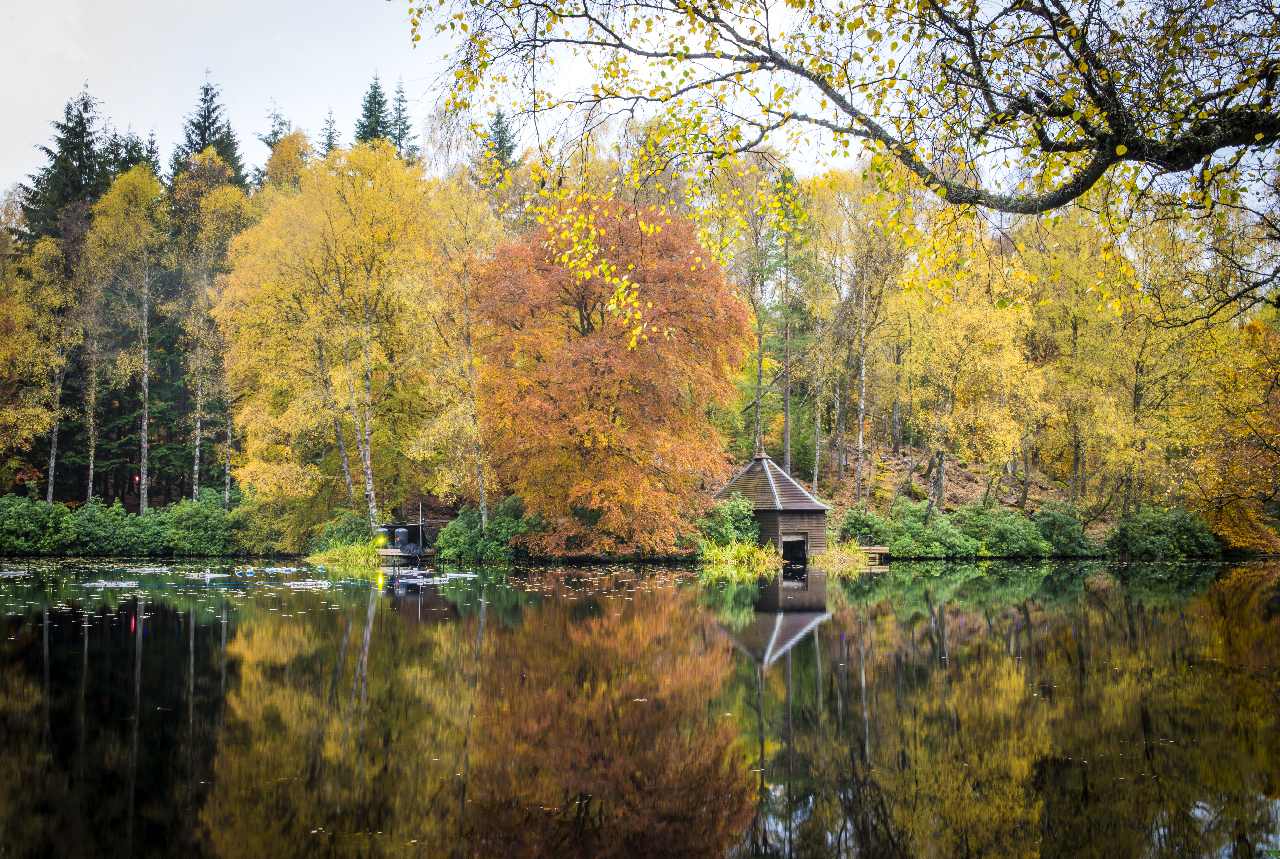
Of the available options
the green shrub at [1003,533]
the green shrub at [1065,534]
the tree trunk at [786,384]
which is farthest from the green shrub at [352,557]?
the green shrub at [1065,534]

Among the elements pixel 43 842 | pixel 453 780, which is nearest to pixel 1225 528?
pixel 453 780

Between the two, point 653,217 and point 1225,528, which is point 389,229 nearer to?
point 653,217

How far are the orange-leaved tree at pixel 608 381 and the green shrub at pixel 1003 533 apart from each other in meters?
9.59

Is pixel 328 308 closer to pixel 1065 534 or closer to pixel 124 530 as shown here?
pixel 124 530

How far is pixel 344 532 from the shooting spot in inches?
1057

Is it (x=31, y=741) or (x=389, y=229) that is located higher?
(x=389, y=229)

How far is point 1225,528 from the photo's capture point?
27391 mm

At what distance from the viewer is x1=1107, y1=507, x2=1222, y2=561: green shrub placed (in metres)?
27.6

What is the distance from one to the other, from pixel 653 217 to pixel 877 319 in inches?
424

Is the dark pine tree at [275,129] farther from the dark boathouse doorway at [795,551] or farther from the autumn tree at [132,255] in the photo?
the dark boathouse doorway at [795,551]

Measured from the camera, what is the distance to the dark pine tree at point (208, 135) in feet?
141

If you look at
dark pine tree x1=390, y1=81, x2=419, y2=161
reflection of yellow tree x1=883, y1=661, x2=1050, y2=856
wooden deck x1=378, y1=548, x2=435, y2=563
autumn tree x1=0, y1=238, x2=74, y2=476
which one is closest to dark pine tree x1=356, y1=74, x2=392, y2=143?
dark pine tree x1=390, y1=81, x2=419, y2=161

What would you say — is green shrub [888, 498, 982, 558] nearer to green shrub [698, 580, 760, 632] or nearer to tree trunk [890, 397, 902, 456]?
tree trunk [890, 397, 902, 456]

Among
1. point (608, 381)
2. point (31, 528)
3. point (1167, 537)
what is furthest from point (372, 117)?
point (1167, 537)
